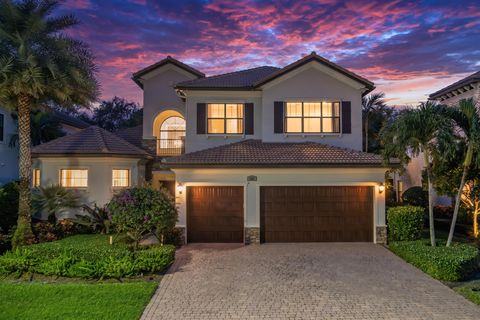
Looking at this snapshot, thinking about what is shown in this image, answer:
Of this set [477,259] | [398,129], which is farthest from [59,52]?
[477,259]

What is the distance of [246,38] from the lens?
791 inches

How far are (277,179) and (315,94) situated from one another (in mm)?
5135

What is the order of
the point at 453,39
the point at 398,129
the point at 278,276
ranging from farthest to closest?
1. the point at 453,39
2. the point at 398,129
3. the point at 278,276

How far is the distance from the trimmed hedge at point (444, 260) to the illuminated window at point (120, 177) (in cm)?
1403

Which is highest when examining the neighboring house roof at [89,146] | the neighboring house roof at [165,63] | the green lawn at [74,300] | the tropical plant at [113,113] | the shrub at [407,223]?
the tropical plant at [113,113]

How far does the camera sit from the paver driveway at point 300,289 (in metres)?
7.31

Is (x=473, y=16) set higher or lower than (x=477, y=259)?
higher

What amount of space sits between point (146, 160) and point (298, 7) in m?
11.8

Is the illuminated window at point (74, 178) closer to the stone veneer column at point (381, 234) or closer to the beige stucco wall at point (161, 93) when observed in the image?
the beige stucco wall at point (161, 93)

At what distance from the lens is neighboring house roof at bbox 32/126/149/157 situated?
1748 centimetres

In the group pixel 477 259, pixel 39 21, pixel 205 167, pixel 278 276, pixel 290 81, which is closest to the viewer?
pixel 278 276

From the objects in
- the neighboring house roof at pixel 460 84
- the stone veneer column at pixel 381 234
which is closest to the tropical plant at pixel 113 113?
the neighboring house roof at pixel 460 84

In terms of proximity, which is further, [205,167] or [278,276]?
[205,167]

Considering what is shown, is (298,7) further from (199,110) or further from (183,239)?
(183,239)
